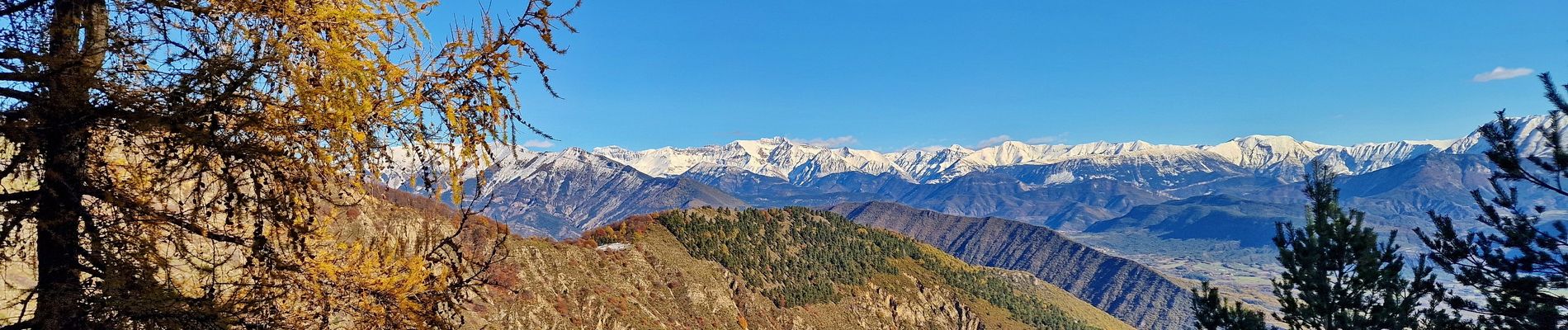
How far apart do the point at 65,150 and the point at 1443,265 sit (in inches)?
1221

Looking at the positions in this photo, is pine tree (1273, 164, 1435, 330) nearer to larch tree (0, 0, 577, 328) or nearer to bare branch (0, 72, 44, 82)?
larch tree (0, 0, 577, 328)

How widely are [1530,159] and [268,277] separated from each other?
Result: 2821 cm

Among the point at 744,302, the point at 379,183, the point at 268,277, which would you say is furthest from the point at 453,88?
the point at 744,302

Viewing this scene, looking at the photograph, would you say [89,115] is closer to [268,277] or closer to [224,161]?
[224,161]

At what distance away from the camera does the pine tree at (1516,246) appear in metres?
18.7

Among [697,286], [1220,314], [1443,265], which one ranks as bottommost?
[1220,314]

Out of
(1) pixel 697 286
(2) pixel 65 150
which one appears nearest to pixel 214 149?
(2) pixel 65 150

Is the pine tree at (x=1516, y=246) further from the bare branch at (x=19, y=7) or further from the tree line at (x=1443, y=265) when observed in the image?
the bare branch at (x=19, y=7)

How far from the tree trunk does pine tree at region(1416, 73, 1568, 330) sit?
2589 centimetres

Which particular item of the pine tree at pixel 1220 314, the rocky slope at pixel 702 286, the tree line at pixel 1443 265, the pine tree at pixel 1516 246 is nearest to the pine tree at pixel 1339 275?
the tree line at pixel 1443 265

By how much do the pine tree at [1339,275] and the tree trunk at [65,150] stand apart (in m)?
34.9

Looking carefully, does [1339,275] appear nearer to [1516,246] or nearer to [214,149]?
[1516,246]

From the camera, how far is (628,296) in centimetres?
10419

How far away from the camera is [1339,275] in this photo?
30031 millimetres
